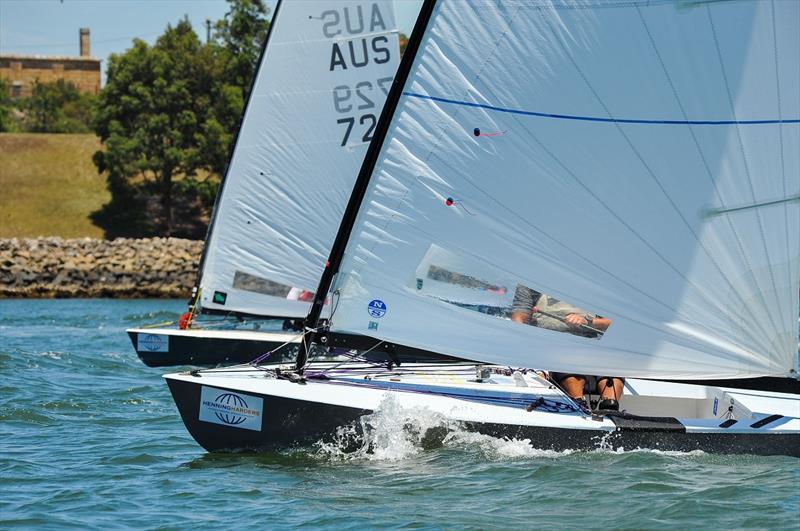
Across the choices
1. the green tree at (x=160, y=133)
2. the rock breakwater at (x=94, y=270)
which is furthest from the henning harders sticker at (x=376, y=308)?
the green tree at (x=160, y=133)

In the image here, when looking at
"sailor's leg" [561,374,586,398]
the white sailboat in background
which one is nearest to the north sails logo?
"sailor's leg" [561,374,586,398]

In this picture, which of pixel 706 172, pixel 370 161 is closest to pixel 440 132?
pixel 370 161

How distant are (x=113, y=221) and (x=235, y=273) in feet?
112

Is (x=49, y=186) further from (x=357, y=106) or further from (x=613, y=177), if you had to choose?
(x=613, y=177)

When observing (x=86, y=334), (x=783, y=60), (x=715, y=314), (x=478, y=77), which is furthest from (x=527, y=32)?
(x=86, y=334)

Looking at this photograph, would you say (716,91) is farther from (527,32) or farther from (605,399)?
(605,399)

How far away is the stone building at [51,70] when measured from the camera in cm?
8150

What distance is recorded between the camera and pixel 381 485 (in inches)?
329

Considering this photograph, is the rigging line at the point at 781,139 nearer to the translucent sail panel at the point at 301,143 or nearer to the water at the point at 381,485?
the water at the point at 381,485

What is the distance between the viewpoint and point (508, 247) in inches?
358

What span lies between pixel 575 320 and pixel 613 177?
116 cm

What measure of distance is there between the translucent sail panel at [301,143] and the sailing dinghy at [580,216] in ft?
19.1

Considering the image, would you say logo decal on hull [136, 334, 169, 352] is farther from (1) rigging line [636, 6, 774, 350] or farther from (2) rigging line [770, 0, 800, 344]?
(2) rigging line [770, 0, 800, 344]

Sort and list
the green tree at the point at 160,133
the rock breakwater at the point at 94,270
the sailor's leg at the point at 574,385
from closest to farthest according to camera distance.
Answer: the sailor's leg at the point at 574,385
the rock breakwater at the point at 94,270
the green tree at the point at 160,133
